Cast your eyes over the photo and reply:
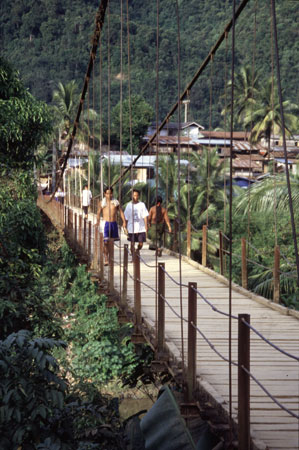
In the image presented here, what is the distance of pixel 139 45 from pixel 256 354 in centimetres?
4913

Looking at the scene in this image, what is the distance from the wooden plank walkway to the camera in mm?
2756

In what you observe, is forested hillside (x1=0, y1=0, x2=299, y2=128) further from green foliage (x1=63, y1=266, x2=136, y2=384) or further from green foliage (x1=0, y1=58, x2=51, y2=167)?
green foliage (x1=0, y1=58, x2=51, y2=167)

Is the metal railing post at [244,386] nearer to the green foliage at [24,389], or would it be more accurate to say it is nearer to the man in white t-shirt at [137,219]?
the green foliage at [24,389]

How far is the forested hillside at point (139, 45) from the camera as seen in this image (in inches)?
1609

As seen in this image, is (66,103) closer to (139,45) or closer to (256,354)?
(139,45)

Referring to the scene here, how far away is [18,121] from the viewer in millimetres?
9734

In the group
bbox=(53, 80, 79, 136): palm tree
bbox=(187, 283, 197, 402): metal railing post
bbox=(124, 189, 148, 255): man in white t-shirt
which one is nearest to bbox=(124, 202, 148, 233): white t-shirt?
bbox=(124, 189, 148, 255): man in white t-shirt

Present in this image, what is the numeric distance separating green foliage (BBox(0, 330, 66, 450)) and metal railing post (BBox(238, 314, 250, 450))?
1222 mm

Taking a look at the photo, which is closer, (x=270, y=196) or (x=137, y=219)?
(x=137, y=219)

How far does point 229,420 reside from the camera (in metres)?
2.78

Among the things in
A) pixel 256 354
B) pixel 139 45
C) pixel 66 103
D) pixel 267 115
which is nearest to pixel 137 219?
pixel 256 354

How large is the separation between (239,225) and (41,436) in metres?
14.4

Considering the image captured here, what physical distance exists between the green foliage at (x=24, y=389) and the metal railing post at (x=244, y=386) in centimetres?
122

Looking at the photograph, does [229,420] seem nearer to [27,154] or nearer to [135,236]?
[135,236]
